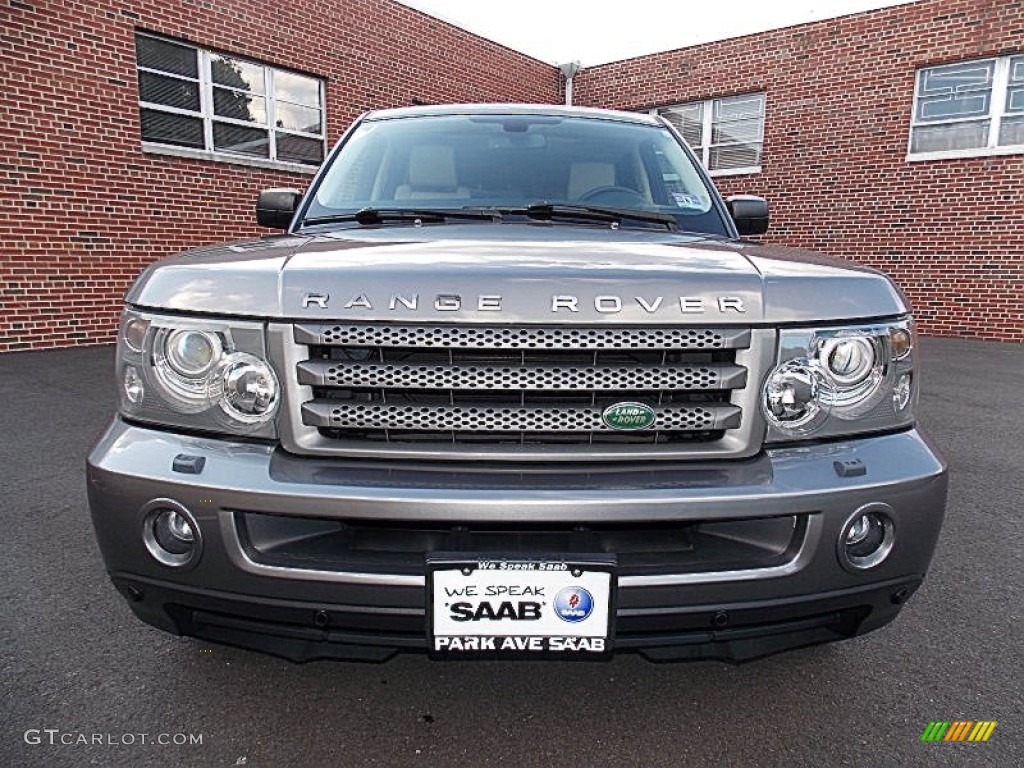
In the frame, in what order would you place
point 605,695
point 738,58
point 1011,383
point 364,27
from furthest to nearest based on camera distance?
1. point 738,58
2. point 364,27
3. point 1011,383
4. point 605,695

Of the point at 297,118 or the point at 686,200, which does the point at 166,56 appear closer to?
the point at 297,118

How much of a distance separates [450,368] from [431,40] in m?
11.5

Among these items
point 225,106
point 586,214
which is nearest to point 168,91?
point 225,106

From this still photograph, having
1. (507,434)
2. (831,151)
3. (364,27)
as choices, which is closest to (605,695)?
(507,434)

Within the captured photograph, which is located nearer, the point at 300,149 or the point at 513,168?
the point at 513,168

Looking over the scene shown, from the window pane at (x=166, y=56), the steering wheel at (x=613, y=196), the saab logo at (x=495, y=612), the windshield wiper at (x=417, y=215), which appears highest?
the window pane at (x=166, y=56)

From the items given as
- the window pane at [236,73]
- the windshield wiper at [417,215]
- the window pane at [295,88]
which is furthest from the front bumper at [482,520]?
the window pane at [295,88]

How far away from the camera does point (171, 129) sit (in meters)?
8.42

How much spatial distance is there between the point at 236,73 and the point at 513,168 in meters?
8.20

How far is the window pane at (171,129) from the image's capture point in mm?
8211

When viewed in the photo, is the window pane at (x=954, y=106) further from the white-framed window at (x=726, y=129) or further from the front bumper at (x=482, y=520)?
the front bumper at (x=482, y=520)

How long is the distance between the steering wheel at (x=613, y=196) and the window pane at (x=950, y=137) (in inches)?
402

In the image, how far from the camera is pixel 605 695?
1.80 meters

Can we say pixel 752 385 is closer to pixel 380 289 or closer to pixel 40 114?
pixel 380 289
